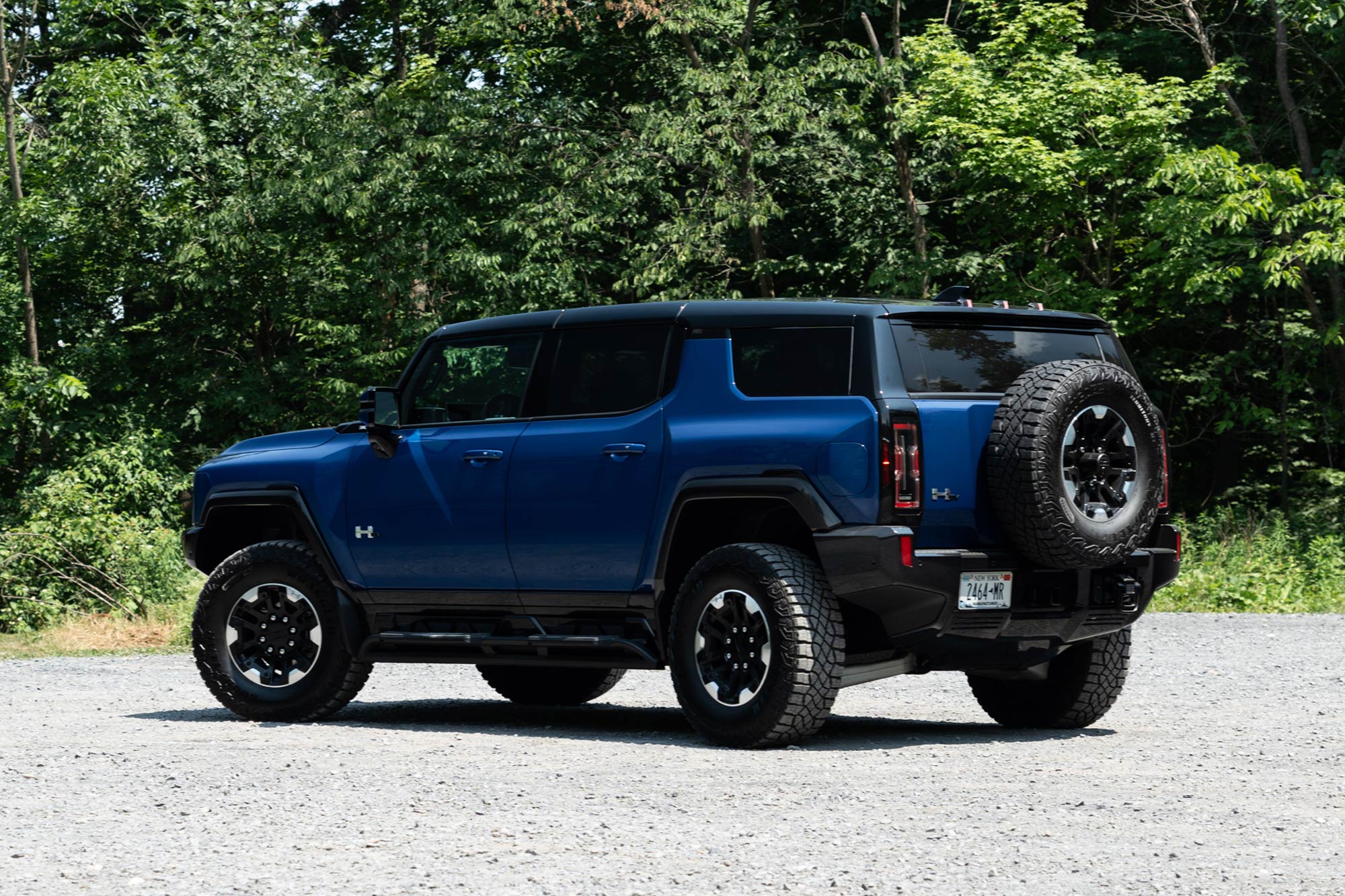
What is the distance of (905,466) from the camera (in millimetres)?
7371

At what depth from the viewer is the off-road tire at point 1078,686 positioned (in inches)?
345

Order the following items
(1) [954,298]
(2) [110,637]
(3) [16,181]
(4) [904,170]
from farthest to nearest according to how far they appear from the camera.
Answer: (3) [16,181] < (4) [904,170] < (2) [110,637] < (1) [954,298]

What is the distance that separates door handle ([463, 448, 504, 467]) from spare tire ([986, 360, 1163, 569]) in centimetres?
250

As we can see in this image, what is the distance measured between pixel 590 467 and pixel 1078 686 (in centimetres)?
275

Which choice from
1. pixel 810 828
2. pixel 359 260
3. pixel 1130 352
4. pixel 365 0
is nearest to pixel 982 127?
pixel 1130 352

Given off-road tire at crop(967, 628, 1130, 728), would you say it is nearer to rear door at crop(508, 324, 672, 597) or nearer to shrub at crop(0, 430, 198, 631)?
rear door at crop(508, 324, 672, 597)

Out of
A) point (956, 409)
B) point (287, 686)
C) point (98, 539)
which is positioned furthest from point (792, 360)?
point (98, 539)

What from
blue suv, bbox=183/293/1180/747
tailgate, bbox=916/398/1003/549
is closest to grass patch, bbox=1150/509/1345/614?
blue suv, bbox=183/293/1180/747

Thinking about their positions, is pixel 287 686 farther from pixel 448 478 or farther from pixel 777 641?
pixel 777 641

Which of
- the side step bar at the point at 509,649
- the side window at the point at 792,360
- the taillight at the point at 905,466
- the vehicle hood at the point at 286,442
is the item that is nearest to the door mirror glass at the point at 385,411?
the vehicle hood at the point at 286,442

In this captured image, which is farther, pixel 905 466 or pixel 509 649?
pixel 509 649

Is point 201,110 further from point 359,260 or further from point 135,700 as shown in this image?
point 135,700

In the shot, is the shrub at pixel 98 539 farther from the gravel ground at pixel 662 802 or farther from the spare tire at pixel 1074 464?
the spare tire at pixel 1074 464

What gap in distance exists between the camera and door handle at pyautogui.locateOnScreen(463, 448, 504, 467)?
8.62 m
